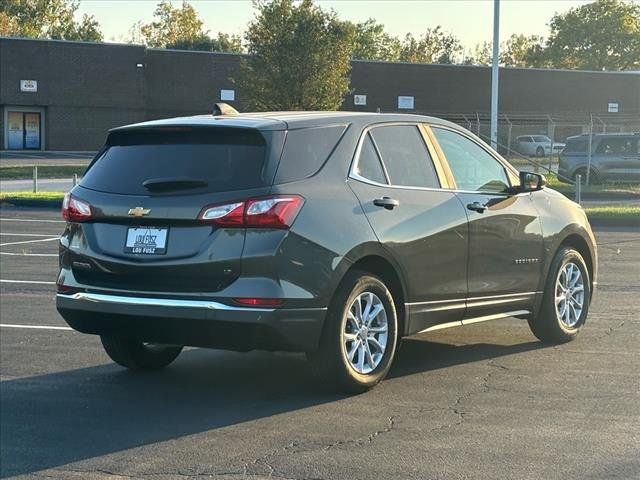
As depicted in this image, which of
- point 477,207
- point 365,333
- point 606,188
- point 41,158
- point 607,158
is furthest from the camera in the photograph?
point 41,158

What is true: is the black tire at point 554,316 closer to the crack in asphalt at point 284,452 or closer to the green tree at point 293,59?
the crack in asphalt at point 284,452

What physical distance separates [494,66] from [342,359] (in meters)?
26.6

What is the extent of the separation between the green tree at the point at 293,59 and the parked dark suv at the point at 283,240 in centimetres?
3311

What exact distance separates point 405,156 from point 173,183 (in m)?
1.77

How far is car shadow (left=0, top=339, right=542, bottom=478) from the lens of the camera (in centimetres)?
577

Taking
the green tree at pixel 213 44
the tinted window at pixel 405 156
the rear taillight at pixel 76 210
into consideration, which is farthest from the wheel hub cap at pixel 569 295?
the green tree at pixel 213 44

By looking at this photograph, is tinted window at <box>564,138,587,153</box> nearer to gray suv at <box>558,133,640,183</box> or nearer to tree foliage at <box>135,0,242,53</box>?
gray suv at <box>558,133,640,183</box>

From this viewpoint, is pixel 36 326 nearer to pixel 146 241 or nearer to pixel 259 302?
pixel 146 241

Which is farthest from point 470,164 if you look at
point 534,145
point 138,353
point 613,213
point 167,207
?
point 534,145

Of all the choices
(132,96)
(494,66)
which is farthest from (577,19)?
(494,66)

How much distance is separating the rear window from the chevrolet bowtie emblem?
0.43ft

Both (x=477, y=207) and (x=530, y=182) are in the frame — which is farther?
(x=530, y=182)

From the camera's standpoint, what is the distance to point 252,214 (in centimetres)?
601

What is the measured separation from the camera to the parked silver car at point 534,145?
193 ft
